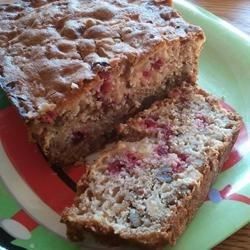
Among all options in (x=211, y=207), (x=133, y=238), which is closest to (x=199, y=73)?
(x=211, y=207)

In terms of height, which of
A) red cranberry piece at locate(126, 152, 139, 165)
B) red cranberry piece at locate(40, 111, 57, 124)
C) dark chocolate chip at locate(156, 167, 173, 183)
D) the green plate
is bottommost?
the green plate

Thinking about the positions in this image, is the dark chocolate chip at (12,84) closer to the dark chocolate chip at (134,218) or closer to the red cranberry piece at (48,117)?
the red cranberry piece at (48,117)

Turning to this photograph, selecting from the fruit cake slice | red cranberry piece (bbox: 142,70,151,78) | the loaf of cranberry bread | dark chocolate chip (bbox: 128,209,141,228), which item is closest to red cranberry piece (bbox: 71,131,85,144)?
the loaf of cranberry bread

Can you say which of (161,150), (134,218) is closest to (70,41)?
(161,150)

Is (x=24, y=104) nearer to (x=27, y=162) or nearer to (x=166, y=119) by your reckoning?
(x=27, y=162)

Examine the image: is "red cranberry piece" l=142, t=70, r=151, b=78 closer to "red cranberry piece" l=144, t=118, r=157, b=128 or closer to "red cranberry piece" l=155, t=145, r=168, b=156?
"red cranberry piece" l=144, t=118, r=157, b=128
